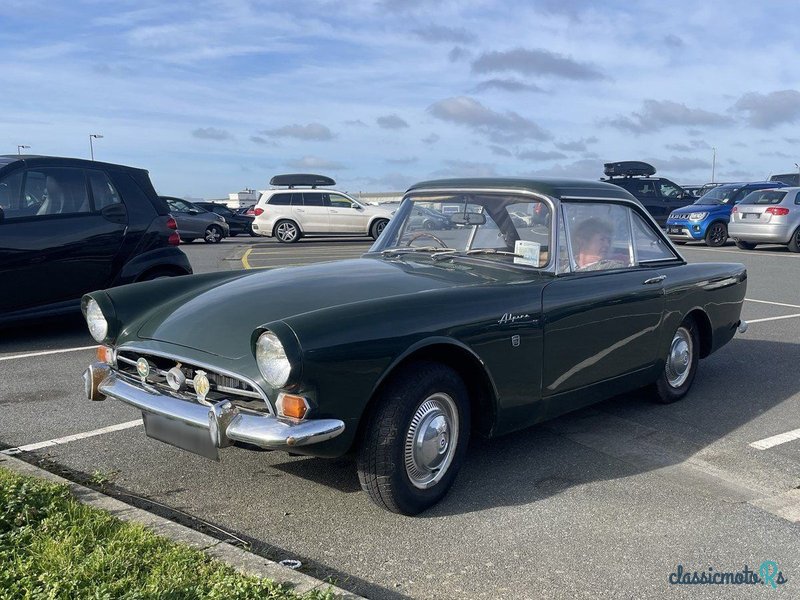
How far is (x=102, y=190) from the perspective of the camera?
7777mm

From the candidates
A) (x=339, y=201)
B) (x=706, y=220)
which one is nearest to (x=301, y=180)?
(x=339, y=201)

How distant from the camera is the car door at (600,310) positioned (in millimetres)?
4387

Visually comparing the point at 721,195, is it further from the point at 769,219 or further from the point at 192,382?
the point at 192,382

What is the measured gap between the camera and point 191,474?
4.20 metres

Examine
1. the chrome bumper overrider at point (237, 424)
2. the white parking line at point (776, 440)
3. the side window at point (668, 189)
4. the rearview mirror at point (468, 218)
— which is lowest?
the white parking line at point (776, 440)

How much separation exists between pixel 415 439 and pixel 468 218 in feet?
5.95

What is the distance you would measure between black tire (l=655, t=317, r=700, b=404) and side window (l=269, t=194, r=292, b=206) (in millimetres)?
18840

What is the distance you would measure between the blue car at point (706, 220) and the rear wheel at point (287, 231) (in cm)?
1048

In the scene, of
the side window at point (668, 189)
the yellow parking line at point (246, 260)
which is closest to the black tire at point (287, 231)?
the yellow parking line at point (246, 260)

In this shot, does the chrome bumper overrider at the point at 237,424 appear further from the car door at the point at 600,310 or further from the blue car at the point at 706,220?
the blue car at the point at 706,220

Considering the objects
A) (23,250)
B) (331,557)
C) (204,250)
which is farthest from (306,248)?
(331,557)

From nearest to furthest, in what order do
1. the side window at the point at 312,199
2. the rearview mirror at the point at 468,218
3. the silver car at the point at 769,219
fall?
the rearview mirror at the point at 468,218 → the silver car at the point at 769,219 → the side window at the point at 312,199

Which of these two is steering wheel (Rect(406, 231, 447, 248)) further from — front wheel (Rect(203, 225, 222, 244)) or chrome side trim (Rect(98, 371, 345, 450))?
front wheel (Rect(203, 225, 222, 244))

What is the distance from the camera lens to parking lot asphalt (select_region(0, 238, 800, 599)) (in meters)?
3.25
